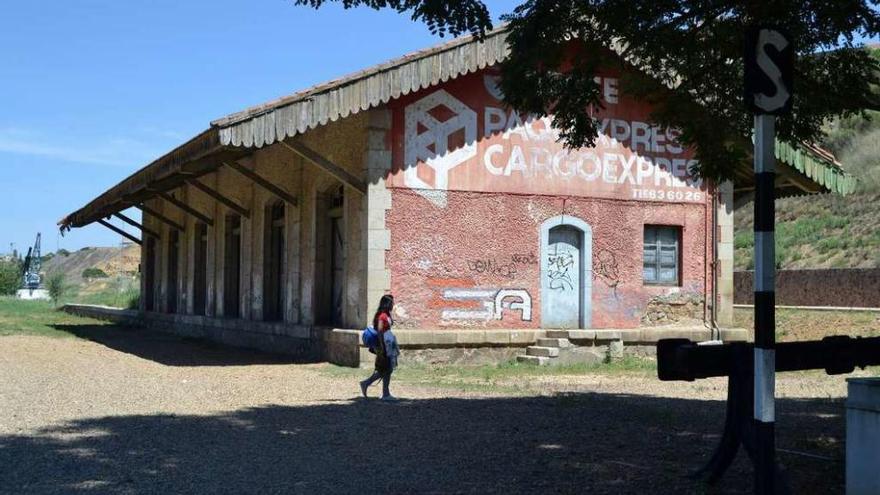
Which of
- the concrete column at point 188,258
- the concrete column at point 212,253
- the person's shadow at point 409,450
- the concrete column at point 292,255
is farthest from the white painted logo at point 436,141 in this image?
the concrete column at point 188,258

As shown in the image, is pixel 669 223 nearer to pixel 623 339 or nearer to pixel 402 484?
pixel 623 339

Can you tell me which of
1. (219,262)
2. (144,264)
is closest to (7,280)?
(144,264)

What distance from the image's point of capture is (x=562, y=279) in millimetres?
16812

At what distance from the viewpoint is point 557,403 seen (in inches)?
432

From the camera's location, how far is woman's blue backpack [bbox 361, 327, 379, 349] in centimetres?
1071

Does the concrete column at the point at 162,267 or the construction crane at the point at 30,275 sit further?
the construction crane at the point at 30,275

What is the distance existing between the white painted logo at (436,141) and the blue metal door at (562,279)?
2.21 meters

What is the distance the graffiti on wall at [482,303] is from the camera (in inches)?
624

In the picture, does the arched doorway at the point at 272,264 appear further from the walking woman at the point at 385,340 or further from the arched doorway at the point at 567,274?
the walking woman at the point at 385,340

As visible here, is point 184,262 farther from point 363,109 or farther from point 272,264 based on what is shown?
point 363,109

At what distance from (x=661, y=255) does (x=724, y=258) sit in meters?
1.22

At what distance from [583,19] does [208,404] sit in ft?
19.3

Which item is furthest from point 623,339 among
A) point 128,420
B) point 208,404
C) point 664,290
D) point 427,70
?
point 128,420

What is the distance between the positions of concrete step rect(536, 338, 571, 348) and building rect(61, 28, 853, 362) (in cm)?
14
